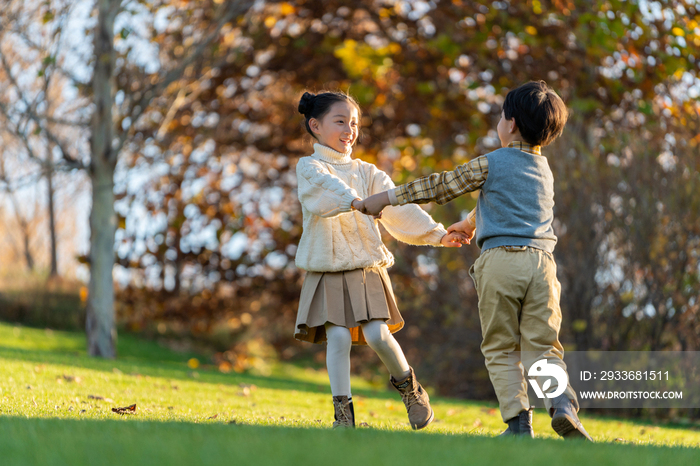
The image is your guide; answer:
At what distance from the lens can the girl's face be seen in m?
3.68

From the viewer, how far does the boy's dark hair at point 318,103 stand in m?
3.71

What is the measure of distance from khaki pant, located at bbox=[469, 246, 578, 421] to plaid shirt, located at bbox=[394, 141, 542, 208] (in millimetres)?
339

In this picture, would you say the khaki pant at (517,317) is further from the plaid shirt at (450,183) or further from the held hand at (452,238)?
the held hand at (452,238)

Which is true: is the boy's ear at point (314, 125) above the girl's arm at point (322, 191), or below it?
above

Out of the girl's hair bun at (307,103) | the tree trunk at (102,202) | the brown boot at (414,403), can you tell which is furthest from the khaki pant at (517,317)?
the tree trunk at (102,202)

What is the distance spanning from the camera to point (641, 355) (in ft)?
22.1

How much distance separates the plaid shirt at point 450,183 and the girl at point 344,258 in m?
0.27

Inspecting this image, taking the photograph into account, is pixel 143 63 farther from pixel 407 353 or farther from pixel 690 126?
pixel 690 126

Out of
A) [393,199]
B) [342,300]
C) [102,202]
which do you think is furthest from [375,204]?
[102,202]

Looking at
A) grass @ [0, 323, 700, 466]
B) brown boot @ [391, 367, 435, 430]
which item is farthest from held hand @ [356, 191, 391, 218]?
grass @ [0, 323, 700, 466]

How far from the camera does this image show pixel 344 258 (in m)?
3.47

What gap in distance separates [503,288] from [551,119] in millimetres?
864

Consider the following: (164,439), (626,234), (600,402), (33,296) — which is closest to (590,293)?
(626,234)

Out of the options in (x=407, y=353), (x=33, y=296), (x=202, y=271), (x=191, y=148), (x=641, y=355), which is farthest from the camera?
(x=33, y=296)
